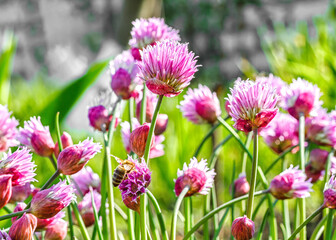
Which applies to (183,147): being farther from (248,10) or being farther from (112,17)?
(112,17)

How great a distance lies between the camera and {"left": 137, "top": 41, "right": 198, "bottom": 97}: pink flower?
38cm

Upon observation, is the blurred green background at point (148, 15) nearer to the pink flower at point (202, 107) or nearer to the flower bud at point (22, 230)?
the pink flower at point (202, 107)

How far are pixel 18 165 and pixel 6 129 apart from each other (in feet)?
0.30

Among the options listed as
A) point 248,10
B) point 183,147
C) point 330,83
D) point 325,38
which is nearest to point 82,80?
point 183,147

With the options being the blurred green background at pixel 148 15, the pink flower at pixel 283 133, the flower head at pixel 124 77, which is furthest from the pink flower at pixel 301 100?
the blurred green background at pixel 148 15

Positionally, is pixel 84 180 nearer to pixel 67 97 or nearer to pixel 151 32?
pixel 151 32

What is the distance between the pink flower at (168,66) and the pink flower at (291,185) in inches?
4.9

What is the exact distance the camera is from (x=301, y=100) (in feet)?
1.69

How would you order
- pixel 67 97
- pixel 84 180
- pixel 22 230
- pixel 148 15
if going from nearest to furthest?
pixel 22 230, pixel 84 180, pixel 67 97, pixel 148 15

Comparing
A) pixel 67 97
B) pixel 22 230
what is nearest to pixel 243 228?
pixel 22 230

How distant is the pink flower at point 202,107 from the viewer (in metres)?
0.57

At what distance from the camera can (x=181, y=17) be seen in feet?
15.3

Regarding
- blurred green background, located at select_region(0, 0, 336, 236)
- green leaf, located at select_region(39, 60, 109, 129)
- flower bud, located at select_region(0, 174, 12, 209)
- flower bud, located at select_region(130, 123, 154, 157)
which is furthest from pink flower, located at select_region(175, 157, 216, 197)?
blurred green background, located at select_region(0, 0, 336, 236)

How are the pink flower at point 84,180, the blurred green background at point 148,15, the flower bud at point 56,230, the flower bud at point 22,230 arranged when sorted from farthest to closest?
the blurred green background at point 148,15 < the pink flower at point 84,180 < the flower bud at point 56,230 < the flower bud at point 22,230
